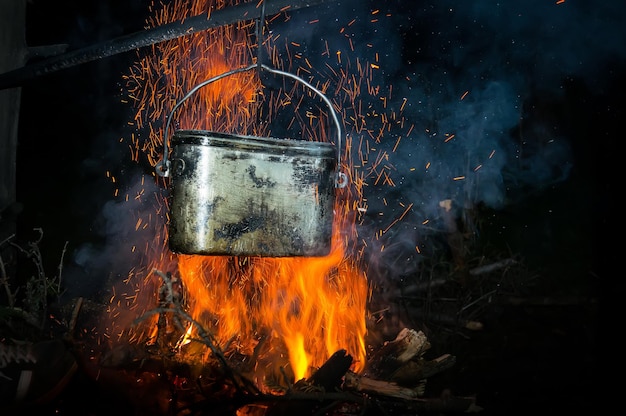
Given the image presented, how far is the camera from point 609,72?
28.5 ft

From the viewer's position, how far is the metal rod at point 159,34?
10.5ft

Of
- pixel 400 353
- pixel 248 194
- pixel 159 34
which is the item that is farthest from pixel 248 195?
pixel 400 353

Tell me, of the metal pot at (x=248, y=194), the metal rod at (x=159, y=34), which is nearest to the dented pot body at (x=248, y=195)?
the metal pot at (x=248, y=194)

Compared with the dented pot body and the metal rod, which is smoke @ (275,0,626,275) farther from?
the dented pot body

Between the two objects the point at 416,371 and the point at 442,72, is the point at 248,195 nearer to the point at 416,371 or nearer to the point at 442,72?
the point at 416,371

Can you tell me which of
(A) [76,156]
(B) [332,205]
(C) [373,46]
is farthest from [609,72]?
(A) [76,156]

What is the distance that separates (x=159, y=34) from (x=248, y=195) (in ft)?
4.92

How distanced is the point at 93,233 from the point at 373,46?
5.20 metres

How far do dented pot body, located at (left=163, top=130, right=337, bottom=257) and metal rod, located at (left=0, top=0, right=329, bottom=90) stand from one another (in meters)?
0.94

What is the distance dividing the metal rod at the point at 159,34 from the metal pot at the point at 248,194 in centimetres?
61

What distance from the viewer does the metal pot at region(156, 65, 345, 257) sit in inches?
115

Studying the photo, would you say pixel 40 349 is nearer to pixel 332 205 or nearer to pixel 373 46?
pixel 332 205

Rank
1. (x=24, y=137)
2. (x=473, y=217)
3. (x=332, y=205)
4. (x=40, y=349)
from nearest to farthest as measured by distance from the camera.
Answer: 1. (x=332, y=205)
2. (x=40, y=349)
3. (x=24, y=137)
4. (x=473, y=217)

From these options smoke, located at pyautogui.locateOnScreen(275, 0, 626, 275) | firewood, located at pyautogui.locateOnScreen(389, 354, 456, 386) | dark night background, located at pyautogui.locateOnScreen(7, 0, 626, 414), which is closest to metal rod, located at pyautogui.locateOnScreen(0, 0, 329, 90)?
dark night background, located at pyautogui.locateOnScreen(7, 0, 626, 414)
